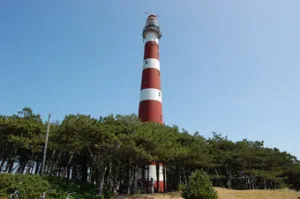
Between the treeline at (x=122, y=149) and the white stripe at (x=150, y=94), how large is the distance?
17.0 feet

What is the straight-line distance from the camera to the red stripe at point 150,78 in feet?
110

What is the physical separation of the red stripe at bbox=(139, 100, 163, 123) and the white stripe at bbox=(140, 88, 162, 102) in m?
0.49

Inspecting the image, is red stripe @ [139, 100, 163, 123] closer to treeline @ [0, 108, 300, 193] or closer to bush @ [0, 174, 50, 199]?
treeline @ [0, 108, 300, 193]

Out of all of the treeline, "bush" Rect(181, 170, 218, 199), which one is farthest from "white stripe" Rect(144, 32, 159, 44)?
"bush" Rect(181, 170, 218, 199)

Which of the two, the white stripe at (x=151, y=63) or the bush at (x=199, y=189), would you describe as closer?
the bush at (x=199, y=189)

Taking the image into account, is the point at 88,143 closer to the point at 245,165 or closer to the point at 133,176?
the point at 133,176

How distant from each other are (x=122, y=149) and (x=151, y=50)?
1944cm

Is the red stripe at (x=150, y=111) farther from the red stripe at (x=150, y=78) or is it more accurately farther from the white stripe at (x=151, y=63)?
the white stripe at (x=151, y=63)

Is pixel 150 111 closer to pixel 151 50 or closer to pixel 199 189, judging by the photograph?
pixel 151 50

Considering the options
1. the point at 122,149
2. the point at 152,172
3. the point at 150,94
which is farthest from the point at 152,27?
the point at 122,149

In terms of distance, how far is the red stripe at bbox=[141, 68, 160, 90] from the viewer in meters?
33.6

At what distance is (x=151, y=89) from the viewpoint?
108 feet

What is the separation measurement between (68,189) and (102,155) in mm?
3514

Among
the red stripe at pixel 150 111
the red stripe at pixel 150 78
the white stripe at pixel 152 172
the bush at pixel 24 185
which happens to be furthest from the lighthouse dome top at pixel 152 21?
the bush at pixel 24 185
